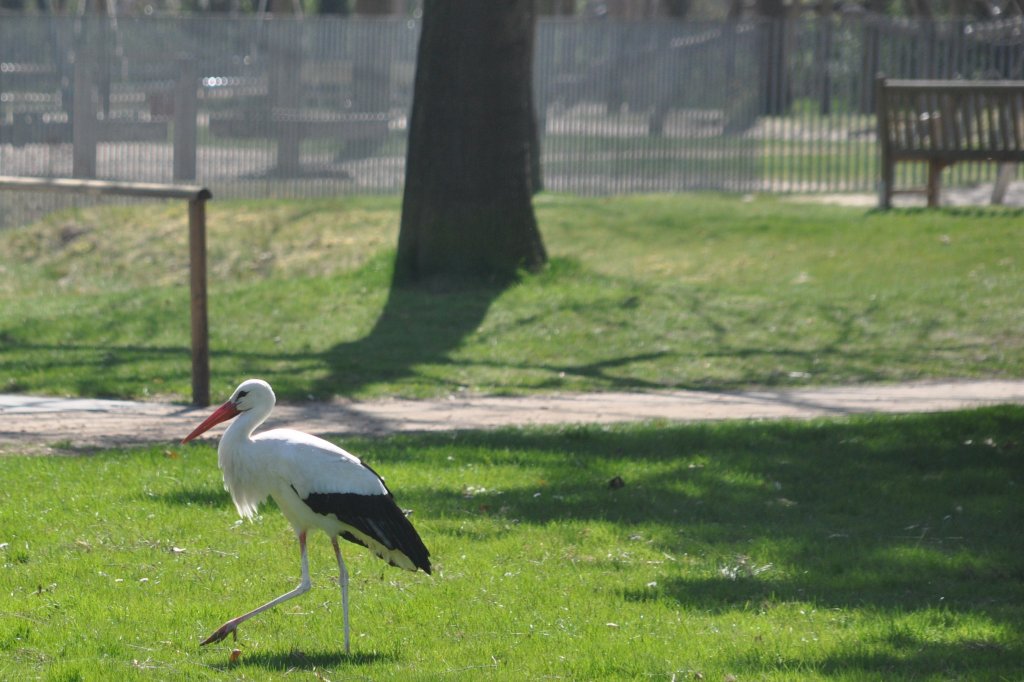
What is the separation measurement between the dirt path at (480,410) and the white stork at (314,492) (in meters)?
3.52

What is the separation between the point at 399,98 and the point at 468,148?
6212 millimetres

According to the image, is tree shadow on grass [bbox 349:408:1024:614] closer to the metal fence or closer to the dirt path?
the dirt path

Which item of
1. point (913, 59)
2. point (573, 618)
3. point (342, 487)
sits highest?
point (913, 59)

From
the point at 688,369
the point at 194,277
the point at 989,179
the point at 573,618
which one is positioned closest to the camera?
the point at 573,618

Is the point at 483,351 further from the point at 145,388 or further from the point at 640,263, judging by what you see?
the point at 640,263

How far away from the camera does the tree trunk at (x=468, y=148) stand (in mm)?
14094

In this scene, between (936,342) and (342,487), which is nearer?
(342,487)

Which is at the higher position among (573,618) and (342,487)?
(342,487)

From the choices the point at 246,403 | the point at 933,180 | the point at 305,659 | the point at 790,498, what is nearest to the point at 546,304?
the point at 790,498

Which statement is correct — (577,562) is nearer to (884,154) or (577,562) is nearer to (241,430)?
(241,430)

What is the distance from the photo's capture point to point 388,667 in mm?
5453

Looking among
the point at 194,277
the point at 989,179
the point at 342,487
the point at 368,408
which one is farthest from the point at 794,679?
the point at 989,179

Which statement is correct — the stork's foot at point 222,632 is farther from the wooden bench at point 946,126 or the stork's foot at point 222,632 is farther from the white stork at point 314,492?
the wooden bench at point 946,126

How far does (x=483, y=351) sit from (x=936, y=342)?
3.96 meters
